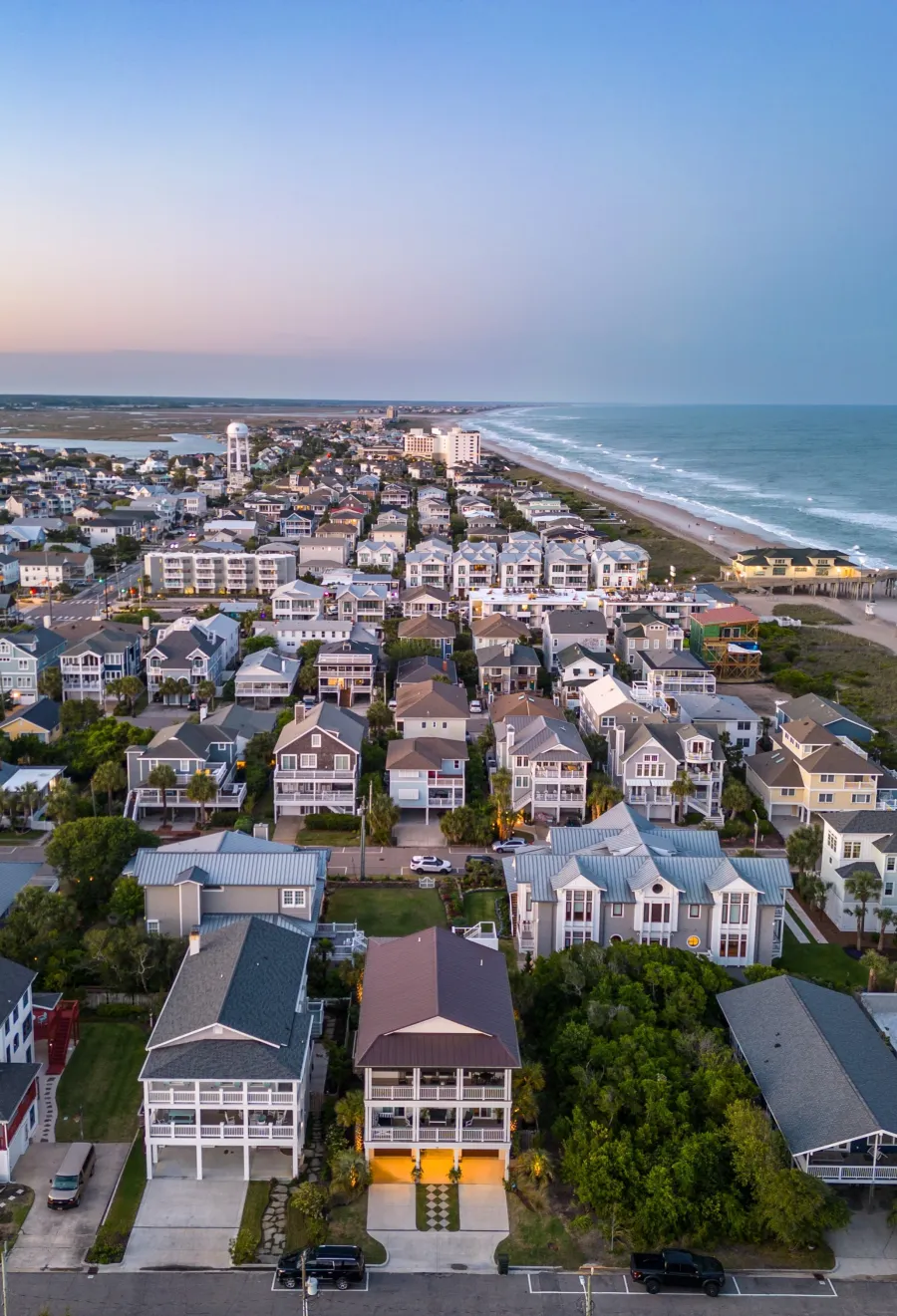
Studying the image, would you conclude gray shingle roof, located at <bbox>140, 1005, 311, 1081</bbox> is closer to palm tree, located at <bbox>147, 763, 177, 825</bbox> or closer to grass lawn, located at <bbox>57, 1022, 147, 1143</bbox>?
grass lawn, located at <bbox>57, 1022, 147, 1143</bbox>

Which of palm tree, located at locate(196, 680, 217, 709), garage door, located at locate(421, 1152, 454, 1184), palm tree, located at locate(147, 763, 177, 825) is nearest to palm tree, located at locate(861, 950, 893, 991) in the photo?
garage door, located at locate(421, 1152, 454, 1184)

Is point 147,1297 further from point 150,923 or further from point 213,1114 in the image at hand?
point 150,923

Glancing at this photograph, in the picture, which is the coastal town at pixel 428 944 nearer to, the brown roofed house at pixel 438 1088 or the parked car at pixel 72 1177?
the brown roofed house at pixel 438 1088

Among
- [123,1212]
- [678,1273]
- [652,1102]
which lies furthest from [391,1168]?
[678,1273]

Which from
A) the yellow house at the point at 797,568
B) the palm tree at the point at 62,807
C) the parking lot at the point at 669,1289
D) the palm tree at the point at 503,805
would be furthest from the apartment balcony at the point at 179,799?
the yellow house at the point at 797,568

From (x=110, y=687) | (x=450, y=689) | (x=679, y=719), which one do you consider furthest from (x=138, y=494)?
(x=679, y=719)

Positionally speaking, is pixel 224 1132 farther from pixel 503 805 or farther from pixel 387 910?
pixel 503 805

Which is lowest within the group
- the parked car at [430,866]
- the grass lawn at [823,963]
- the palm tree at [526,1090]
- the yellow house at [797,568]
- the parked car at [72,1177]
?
the parked car at [72,1177]
